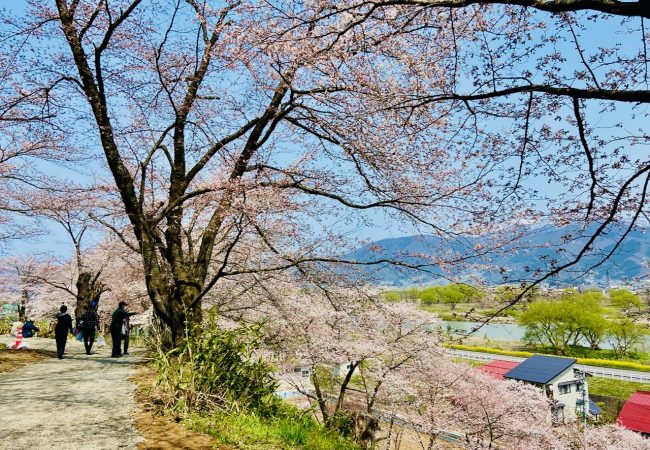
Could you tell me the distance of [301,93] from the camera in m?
6.91

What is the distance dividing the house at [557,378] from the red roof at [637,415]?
8.15ft

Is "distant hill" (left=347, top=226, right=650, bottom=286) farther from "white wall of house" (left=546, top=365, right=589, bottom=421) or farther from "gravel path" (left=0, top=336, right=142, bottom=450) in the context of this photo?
"white wall of house" (left=546, top=365, right=589, bottom=421)

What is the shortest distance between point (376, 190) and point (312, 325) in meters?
6.53

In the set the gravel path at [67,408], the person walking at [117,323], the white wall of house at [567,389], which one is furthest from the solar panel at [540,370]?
the gravel path at [67,408]

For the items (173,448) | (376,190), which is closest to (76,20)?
(376,190)

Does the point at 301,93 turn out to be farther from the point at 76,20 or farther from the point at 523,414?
the point at 523,414

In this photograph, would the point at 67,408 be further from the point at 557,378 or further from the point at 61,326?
the point at 557,378

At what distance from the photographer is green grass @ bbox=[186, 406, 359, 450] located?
4.66m

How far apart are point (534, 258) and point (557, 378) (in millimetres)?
22714

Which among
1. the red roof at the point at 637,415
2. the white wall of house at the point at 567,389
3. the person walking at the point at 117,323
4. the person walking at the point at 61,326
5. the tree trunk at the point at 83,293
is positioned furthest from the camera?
the white wall of house at the point at 567,389

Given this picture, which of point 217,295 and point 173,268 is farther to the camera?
point 217,295

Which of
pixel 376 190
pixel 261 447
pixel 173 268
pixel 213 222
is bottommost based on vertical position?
pixel 261 447

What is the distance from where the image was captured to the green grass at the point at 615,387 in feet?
95.6

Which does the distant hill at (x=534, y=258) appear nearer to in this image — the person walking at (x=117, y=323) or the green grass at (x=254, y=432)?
the green grass at (x=254, y=432)
